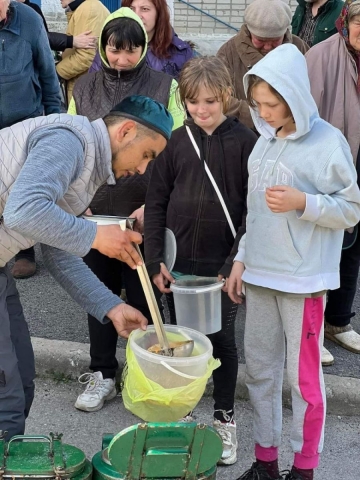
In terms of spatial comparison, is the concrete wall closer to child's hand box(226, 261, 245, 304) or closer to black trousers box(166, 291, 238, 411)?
black trousers box(166, 291, 238, 411)

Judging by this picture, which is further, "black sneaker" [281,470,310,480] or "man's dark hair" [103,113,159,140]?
"black sneaker" [281,470,310,480]

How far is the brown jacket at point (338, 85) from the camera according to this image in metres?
3.54

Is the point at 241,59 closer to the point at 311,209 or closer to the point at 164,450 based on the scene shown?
the point at 311,209

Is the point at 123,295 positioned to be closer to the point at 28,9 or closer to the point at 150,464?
the point at 28,9

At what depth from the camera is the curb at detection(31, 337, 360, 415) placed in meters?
3.55

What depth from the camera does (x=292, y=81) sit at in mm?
2547

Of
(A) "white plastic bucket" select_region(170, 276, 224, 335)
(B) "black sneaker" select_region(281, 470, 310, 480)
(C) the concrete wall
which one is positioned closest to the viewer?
(B) "black sneaker" select_region(281, 470, 310, 480)

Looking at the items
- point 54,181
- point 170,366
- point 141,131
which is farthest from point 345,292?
point 54,181

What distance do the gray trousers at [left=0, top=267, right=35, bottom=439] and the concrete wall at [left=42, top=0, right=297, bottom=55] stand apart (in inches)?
308

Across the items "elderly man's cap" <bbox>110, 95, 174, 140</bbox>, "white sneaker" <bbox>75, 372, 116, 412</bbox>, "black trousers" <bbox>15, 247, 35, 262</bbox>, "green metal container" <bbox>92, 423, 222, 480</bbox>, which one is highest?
"elderly man's cap" <bbox>110, 95, 174, 140</bbox>

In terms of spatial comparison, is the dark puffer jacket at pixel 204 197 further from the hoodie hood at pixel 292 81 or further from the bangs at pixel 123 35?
the bangs at pixel 123 35

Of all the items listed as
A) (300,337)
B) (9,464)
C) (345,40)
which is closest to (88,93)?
(345,40)

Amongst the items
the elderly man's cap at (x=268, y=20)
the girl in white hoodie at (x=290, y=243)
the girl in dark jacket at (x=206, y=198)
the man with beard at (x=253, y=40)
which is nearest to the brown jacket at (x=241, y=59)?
the man with beard at (x=253, y=40)

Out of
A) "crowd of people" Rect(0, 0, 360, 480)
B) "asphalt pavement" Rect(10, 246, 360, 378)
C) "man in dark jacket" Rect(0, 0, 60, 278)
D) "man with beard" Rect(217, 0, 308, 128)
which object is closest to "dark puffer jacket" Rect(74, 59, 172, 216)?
"crowd of people" Rect(0, 0, 360, 480)
